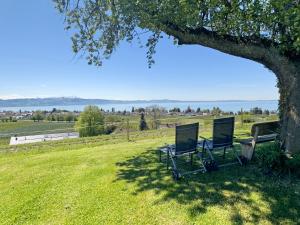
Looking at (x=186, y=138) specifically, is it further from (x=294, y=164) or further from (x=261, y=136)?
(x=261, y=136)

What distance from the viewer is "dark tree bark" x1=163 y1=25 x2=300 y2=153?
5.03m

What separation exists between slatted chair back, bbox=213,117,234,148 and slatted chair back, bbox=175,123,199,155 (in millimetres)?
514

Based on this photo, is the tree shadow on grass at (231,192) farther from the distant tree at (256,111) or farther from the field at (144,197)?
the distant tree at (256,111)

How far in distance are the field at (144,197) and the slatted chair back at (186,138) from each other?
23.3 inches

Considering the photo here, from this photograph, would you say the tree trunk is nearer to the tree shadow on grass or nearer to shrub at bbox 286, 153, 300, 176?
shrub at bbox 286, 153, 300, 176

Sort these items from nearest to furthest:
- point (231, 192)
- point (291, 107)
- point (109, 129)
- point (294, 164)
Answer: point (231, 192), point (294, 164), point (291, 107), point (109, 129)

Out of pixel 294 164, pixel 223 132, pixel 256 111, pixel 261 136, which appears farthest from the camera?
pixel 256 111

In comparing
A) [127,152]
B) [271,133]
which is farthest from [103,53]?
[271,133]

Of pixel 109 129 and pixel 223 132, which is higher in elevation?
pixel 223 132

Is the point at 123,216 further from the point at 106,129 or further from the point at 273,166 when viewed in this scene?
the point at 106,129

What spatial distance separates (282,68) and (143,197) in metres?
3.89

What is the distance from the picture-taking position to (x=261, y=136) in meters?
6.19

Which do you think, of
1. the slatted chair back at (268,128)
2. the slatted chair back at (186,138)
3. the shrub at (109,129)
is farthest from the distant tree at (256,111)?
the shrub at (109,129)

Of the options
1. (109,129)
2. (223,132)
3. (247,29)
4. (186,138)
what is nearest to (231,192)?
(186,138)
